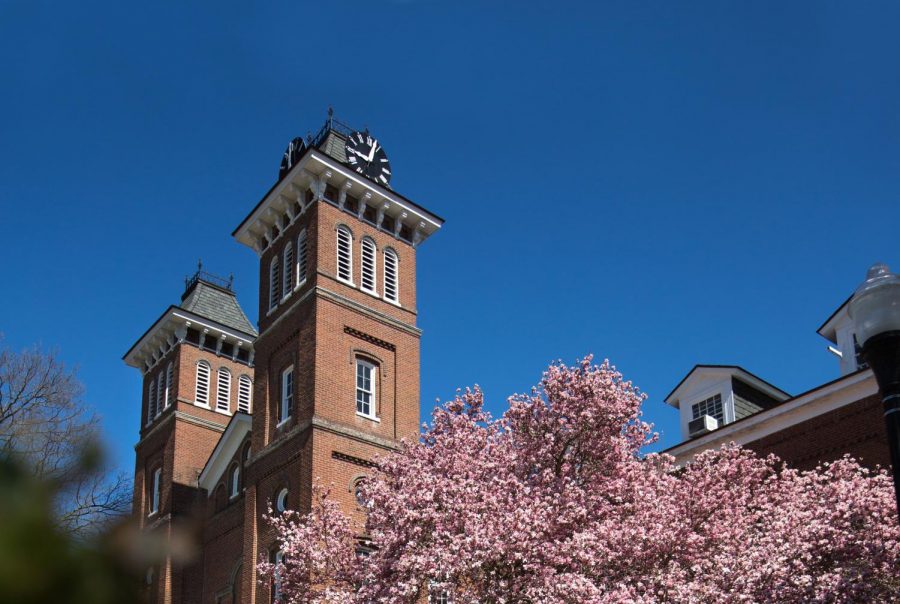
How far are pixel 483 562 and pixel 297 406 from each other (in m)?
13.7

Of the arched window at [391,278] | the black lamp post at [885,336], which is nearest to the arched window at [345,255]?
the arched window at [391,278]

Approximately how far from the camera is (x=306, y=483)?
28.5 meters

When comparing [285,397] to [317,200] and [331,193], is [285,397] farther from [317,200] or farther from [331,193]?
[331,193]

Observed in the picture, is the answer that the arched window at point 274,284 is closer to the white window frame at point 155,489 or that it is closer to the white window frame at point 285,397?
the white window frame at point 285,397

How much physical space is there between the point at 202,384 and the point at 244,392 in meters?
2.10

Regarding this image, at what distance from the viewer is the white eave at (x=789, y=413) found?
2302 centimetres

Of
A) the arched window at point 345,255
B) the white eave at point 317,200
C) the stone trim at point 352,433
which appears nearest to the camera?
the stone trim at point 352,433

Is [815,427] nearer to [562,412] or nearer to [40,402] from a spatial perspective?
[562,412]

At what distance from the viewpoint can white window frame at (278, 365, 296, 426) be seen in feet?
104

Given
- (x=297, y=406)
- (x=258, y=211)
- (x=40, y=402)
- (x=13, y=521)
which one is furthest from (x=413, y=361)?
(x=13, y=521)

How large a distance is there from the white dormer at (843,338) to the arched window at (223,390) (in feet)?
85.6

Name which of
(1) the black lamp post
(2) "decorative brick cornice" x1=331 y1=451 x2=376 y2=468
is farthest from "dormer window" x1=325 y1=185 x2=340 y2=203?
(1) the black lamp post

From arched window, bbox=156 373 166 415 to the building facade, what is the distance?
2389 cm

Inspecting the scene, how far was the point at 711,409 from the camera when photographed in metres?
28.0
